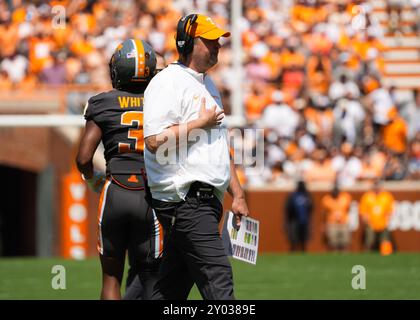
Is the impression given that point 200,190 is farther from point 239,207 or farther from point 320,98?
point 320,98

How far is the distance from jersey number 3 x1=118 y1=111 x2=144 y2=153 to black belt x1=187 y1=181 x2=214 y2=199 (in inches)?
42.1

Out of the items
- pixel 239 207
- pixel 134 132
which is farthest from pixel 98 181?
pixel 239 207

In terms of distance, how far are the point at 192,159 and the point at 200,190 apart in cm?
18

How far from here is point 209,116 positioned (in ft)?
20.1

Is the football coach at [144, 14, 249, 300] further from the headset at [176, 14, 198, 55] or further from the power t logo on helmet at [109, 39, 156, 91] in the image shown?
the power t logo on helmet at [109, 39, 156, 91]

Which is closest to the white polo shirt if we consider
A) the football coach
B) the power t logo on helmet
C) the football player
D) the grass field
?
the football coach

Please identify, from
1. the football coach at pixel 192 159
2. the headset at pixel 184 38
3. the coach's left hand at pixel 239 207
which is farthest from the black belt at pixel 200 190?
the headset at pixel 184 38

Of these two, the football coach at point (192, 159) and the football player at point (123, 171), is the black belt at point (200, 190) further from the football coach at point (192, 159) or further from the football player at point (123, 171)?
the football player at point (123, 171)

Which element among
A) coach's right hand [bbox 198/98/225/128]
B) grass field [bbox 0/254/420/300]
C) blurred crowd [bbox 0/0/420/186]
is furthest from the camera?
blurred crowd [bbox 0/0/420/186]

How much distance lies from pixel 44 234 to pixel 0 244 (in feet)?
8.75

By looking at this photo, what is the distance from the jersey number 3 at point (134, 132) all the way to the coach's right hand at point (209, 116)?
1.05 m

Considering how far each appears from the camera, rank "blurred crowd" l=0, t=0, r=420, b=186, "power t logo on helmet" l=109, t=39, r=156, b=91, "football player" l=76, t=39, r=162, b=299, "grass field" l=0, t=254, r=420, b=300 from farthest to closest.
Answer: "blurred crowd" l=0, t=0, r=420, b=186, "grass field" l=0, t=254, r=420, b=300, "power t logo on helmet" l=109, t=39, r=156, b=91, "football player" l=76, t=39, r=162, b=299

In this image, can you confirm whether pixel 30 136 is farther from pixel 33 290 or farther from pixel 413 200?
pixel 33 290

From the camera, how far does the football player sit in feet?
23.4
